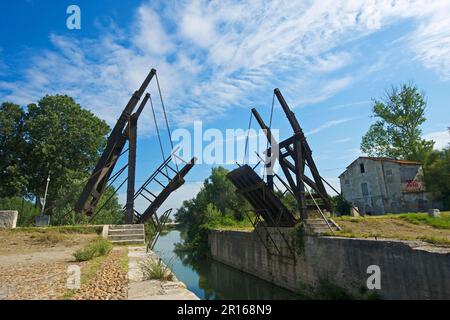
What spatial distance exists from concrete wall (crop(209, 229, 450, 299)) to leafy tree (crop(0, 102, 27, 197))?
1734 cm

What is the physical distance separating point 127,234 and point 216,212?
2070 cm

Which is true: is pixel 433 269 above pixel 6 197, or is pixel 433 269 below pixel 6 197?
below

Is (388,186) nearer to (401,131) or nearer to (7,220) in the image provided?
(401,131)

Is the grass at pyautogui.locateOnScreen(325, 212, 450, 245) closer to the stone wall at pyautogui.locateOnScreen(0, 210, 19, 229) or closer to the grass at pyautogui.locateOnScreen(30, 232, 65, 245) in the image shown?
the grass at pyautogui.locateOnScreen(30, 232, 65, 245)

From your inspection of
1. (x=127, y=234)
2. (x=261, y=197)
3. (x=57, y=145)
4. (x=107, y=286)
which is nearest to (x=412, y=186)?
(x=261, y=197)

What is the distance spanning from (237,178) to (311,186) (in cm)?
362

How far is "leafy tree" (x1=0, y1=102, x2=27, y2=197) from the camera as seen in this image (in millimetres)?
20656

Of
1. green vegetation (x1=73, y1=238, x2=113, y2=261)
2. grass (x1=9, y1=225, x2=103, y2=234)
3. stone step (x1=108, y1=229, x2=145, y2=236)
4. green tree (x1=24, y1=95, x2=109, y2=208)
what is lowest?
green vegetation (x1=73, y1=238, x2=113, y2=261)

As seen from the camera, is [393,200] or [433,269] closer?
[433,269]

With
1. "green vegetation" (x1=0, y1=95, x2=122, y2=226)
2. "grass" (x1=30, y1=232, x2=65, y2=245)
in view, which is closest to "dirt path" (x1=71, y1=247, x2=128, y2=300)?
"grass" (x1=30, y1=232, x2=65, y2=245)

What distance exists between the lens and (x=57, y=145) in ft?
72.0
